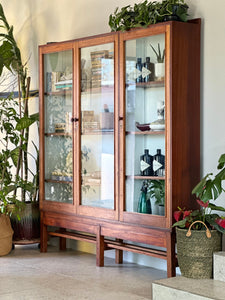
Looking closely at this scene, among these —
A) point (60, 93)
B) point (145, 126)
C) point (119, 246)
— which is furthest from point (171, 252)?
point (60, 93)

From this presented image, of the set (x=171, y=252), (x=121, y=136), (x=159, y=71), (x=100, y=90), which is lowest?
(x=171, y=252)

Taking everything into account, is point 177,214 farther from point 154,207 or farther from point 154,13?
point 154,13

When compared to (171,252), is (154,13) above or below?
above

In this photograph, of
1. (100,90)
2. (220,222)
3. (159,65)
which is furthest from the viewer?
(100,90)

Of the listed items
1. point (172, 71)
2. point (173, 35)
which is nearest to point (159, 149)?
point (172, 71)

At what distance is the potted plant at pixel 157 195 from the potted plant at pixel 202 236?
335 millimetres

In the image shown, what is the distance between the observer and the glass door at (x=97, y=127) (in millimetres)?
4723

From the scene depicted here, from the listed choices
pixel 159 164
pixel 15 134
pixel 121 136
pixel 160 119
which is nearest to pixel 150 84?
pixel 160 119

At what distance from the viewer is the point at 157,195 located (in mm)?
4352

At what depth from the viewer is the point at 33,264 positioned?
4.96m

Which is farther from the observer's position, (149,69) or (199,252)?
(149,69)

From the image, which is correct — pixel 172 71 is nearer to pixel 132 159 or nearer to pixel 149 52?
pixel 149 52

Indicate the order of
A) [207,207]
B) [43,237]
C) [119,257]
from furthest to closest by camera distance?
[43,237]
[119,257]
[207,207]

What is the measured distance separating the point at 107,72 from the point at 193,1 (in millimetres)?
919
